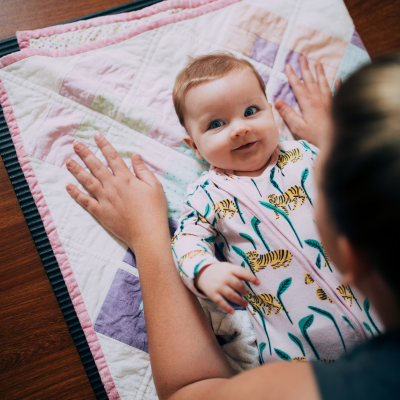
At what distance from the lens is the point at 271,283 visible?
2.47 feet

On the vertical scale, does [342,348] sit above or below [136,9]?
below

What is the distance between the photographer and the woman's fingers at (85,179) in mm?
889

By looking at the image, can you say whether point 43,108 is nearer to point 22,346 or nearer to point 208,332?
point 22,346

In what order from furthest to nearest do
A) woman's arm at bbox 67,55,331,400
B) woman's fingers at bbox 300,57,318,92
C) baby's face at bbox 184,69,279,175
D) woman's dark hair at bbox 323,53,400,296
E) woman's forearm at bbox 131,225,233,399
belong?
woman's fingers at bbox 300,57,318,92 → baby's face at bbox 184,69,279,175 → woman's forearm at bbox 131,225,233,399 → woman's arm at bbox 67,55,331,400 → woman's dark hair at bbox 323,53,400,296

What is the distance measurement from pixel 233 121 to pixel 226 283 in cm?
43

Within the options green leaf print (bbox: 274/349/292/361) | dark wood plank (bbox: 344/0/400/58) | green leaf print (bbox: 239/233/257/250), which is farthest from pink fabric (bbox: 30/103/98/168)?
dark wood plank (bbox: 344/0/400/58)

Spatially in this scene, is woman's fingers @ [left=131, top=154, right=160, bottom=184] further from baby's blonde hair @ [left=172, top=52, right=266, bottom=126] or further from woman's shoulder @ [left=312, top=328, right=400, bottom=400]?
woman's shoulder @ [left=312, top=328, right=400, bottom=400]

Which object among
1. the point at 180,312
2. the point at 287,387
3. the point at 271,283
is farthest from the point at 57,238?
the point at 287,387

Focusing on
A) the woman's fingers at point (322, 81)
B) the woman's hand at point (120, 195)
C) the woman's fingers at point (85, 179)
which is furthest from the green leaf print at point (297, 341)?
the woman's fingers at point (322, 81)

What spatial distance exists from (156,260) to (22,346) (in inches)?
18.3

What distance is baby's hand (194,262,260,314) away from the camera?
1.94ft

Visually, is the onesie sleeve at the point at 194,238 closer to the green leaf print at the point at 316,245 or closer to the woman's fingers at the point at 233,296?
the woman's fingers at the point at 233,296

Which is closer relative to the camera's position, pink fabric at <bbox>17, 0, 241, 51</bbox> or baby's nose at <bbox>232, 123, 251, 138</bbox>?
baby's nose at <bbox>232, 123, 251, 138</bbox>

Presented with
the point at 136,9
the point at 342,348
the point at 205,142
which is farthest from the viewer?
the point at 136,9
